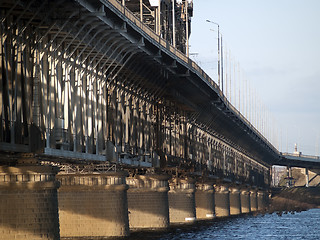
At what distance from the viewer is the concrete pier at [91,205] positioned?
218ft

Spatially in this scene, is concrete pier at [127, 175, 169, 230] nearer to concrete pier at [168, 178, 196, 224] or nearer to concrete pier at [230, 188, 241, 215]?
concrete pier at [168, 178, 196, 224]

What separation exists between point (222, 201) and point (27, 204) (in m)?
113

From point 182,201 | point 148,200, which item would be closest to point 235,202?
point 182,201

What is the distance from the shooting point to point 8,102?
43031mm

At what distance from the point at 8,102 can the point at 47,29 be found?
8.32 metres

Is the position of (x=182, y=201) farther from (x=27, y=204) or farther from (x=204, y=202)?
(x=27, y=204)

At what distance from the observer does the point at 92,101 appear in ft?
205

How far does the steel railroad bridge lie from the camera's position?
45.0 m

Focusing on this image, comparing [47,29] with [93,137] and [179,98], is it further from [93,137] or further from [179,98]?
[179,98]

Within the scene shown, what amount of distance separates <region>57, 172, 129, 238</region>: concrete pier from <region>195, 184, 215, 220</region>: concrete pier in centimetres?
6343

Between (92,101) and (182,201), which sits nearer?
(92,101)

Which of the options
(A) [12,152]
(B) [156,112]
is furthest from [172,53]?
(A) [12,152]

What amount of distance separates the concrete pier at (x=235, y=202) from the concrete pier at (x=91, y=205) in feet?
345

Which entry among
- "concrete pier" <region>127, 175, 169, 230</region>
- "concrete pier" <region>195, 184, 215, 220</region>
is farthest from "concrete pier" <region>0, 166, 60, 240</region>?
"concrete pier" <region>195, 184, 215, 220</region>
